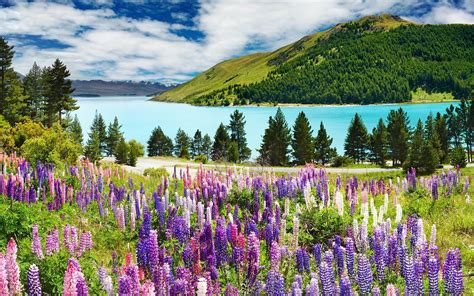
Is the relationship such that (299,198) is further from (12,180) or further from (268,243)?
(12,180)

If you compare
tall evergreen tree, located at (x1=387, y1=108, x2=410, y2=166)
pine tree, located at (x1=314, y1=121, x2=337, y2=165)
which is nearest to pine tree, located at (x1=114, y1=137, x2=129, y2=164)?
pine tree, located at (x1=314, y1=121, x2=337, y2=165)

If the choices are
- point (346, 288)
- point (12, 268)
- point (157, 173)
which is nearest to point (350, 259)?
Answer: point (346, 288)

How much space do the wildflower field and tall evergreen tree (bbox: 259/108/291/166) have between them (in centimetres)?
6522

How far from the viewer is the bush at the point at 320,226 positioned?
30.2 feet

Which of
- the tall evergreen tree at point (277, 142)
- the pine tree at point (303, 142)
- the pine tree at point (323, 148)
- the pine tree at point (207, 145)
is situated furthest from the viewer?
the pine tree at point (207, 145)

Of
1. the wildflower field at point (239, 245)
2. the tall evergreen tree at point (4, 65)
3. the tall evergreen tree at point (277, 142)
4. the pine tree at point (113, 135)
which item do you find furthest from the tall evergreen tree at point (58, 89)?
the wildflower field at point (239, 245)

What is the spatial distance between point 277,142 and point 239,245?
74.5 m

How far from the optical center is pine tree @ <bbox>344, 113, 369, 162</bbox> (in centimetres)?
8256

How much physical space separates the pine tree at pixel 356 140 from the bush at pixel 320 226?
7601cm

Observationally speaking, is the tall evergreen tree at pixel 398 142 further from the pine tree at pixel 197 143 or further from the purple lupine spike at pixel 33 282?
the purple lupine spike at pixel 33 282

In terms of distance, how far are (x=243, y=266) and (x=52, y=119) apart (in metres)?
76.7

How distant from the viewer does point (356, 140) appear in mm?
83125

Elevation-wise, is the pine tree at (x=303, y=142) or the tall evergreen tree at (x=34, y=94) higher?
the tall evergreen tree at (x=34, y=94)

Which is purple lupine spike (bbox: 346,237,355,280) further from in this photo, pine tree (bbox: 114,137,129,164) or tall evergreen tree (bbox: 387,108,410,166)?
tall evergreen tree (bbox: 387,108,410,166)
